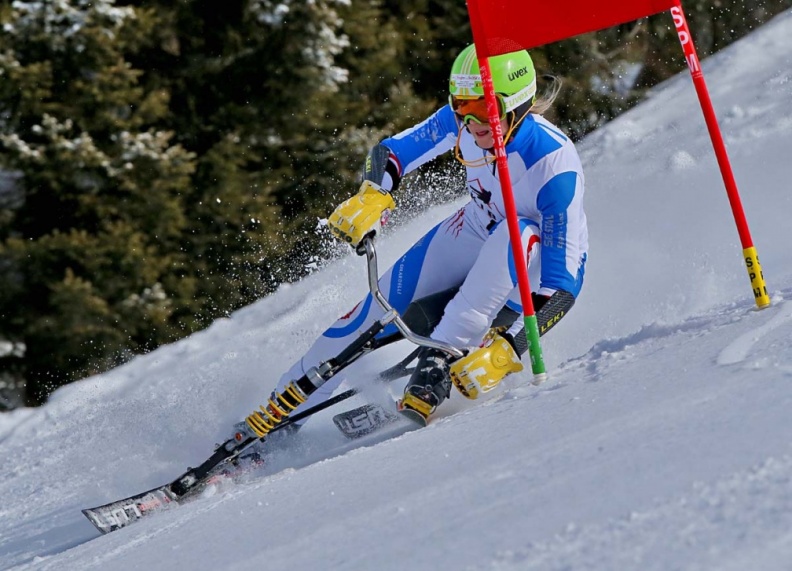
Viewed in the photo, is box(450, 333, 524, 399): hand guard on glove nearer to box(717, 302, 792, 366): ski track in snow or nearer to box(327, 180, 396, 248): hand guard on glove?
box(327, 180, 396, 248): hand guard on glove

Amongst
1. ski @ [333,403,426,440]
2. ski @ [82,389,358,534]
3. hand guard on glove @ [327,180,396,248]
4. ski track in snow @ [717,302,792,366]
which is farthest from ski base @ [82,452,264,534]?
ski track in snow @ [717,302,792,366]

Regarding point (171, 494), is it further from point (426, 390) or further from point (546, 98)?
point (546, 98)

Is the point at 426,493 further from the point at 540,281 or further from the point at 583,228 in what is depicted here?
the point at 583,228

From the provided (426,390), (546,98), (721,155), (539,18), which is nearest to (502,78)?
(546,98)

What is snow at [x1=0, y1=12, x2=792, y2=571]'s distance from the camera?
2281mm

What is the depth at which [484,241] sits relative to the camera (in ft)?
16.4

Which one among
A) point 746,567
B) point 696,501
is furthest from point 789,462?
point 746,567

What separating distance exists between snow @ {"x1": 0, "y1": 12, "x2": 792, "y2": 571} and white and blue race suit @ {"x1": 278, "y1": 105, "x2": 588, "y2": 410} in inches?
14.3

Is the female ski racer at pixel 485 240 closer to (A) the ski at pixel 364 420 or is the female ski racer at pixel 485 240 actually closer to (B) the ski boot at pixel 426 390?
(B) the ski boot at pixel 426 390

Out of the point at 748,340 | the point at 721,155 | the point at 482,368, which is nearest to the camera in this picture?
the point at 748,340

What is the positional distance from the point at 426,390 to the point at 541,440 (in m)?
1.41

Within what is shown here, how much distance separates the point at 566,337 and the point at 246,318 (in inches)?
132

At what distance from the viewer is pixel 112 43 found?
41.5 feet

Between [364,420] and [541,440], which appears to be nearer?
[541,440]
